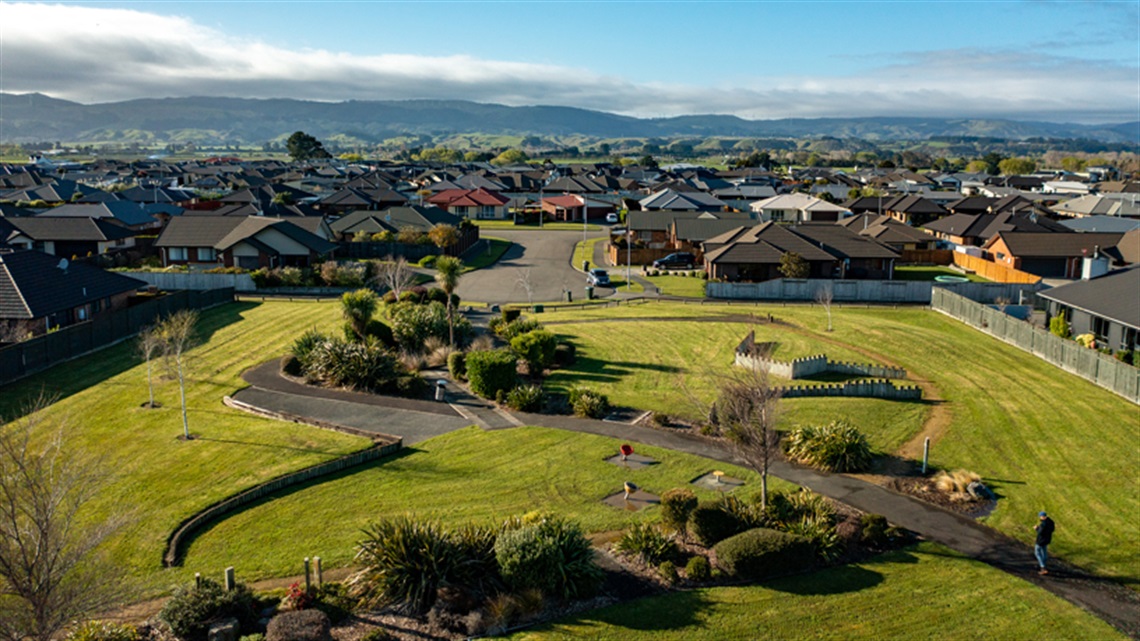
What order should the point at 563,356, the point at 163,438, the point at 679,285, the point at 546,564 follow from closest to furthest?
the point at 546,564 → the point at 163,438 → the point at 563,356 → the point at 679,285

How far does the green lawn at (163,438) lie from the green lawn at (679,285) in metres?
31.7

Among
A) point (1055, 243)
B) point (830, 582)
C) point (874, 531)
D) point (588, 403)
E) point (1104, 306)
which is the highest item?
point (1055, 243)

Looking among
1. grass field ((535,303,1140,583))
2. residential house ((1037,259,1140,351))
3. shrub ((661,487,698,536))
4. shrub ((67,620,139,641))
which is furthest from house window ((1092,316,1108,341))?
shrub ((67,620,139,641))

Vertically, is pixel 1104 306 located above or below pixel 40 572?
above

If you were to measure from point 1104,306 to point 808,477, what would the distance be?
29254 millimetres

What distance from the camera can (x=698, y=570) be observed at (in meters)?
20.5

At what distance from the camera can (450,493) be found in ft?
84.6

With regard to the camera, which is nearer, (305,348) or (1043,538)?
(1043,538)

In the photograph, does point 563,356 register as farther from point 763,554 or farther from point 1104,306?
point 1104,306

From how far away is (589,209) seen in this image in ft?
406

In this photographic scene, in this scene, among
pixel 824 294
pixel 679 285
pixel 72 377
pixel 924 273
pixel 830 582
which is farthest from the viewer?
pixel 924 273

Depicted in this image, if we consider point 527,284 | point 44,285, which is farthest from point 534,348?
point 44,285

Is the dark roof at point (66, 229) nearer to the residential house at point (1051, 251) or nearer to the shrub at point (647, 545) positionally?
the shrub at point (647, 545)

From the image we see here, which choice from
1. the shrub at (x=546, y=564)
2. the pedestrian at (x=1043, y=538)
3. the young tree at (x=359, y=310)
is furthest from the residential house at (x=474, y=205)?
the pedestrian at (x=1043, y=538)
